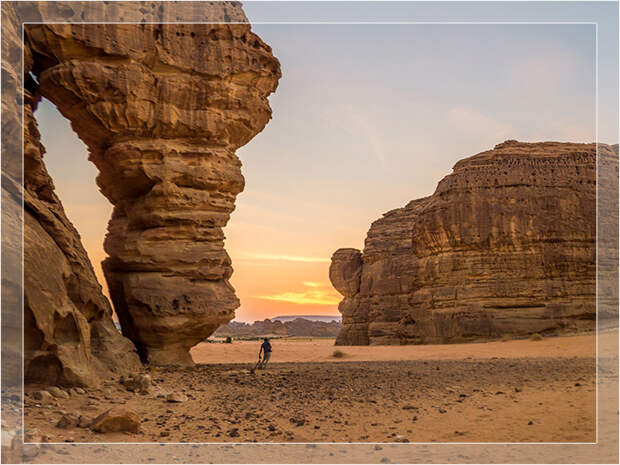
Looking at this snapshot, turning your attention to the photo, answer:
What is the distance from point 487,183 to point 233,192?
24.3 meters

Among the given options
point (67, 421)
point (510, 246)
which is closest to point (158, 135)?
point (67, 421)

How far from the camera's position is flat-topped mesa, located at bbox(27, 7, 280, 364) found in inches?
587

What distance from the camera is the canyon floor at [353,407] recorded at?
7.63m

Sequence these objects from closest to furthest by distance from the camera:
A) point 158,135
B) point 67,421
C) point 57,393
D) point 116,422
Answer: point 116,422, point 67,421, point 57,393, point 158,135

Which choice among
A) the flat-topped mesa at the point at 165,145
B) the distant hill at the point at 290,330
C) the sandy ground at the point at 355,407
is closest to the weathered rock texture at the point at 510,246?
the sandy ground at the point at 355,407

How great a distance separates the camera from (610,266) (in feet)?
113

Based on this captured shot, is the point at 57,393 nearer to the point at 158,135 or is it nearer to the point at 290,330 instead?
the point at 158,135

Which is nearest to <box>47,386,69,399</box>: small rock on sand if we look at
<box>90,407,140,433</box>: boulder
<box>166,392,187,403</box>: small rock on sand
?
<box>166,392,187,403</box>: small rock on sand

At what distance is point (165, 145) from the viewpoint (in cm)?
1593

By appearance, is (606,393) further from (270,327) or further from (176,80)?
(270,327)

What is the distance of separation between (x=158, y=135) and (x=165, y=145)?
433mm

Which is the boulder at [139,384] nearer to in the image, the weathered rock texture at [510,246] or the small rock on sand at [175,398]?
the small rock on sand at [175,398]

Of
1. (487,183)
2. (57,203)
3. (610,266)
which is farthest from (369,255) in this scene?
(57,203)

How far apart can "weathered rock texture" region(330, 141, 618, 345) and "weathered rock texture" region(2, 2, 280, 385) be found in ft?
73.3
